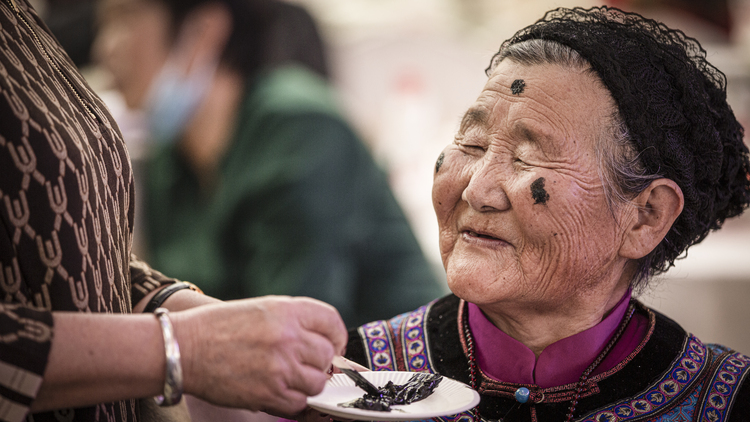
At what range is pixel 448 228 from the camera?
161 cm

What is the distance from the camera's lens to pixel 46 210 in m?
1.05

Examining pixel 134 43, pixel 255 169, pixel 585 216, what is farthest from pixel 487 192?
pixel 134 43

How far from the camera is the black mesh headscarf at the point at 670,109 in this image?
1.48 m

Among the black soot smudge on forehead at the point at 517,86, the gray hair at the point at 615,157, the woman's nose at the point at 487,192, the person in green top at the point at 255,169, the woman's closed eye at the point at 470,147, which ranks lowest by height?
the person in green top at the point at 255,169

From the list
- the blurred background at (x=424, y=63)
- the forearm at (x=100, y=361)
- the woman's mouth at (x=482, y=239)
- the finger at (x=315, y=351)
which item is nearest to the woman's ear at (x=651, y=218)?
the woman's mouth at (x=482, y=239)

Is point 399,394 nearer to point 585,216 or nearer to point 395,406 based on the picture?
point 395,406

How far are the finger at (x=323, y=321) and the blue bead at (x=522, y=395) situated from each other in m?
0.58

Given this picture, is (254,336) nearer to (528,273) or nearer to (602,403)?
(528,273)

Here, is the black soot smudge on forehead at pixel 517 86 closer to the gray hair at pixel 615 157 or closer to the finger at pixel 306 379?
the gray hair at pixel 615 157

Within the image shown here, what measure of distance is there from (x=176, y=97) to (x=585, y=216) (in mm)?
3105

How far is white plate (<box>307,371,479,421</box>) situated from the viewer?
109 centimetres

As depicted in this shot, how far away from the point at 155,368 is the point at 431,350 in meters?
0.85

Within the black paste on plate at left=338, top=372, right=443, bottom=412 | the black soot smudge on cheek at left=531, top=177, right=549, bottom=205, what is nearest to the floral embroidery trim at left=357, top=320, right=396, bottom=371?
the black paste on plate at left=338, top=372, right=443, bottom=412

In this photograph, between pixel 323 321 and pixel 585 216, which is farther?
pixel 585 216
